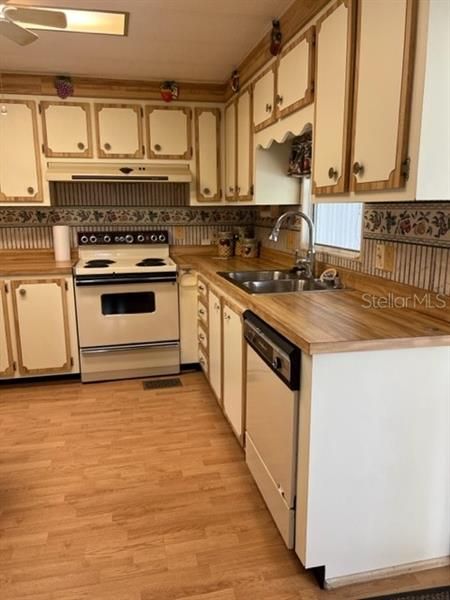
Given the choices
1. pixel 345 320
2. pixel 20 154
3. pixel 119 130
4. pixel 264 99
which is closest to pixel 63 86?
pixel 119 130

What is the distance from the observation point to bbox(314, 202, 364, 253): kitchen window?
2.38 metres

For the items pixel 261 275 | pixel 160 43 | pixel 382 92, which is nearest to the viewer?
pixel 382 92

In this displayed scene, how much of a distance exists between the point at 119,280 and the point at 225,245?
0.97m

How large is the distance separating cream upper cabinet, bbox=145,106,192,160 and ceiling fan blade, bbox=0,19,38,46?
56.6 inches

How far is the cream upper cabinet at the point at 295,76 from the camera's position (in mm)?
2027

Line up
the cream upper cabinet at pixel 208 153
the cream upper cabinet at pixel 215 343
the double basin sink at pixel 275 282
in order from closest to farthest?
the double basin sink at pixel 275 282
the cream upper cabinet at pixel 215 343
the cream upper cabinet at pixel 208 153

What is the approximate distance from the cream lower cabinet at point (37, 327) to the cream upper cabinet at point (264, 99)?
1777mm

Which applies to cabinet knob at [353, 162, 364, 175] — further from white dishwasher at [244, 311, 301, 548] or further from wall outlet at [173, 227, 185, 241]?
wall outlet at [173, 227, 185, 241]

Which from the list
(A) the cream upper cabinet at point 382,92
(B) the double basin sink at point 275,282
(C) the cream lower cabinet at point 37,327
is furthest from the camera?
(C) the cream lower cabinet at point 37,327

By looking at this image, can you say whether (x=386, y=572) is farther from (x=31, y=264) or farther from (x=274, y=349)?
(x=31, y=264)

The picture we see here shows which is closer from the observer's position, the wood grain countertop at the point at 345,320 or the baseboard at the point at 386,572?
the wood grain countertop at the point at 345,320

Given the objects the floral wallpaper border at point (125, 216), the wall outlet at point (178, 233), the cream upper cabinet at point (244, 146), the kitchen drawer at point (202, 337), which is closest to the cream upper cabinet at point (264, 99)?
the cream upper cabinet at point (244, 146)

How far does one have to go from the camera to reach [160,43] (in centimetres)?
272

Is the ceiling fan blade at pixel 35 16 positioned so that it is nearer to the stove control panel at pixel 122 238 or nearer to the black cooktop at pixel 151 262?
the black cooktop at pixel 151 262
